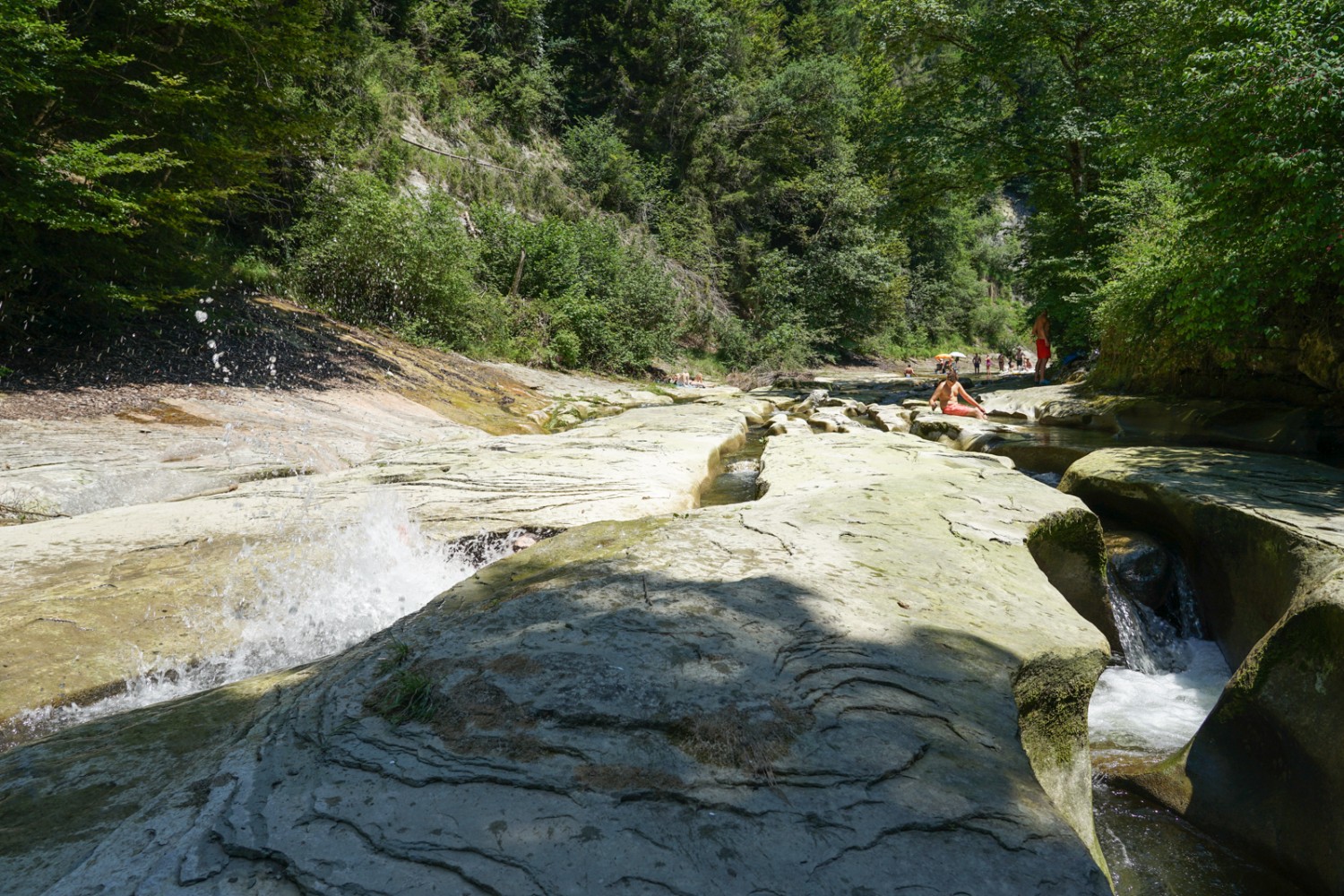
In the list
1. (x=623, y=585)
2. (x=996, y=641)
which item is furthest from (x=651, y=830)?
(x=996, y=641)

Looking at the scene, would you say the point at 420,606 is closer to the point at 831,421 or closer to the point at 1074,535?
the point at 1074,535

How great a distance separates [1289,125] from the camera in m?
4.45

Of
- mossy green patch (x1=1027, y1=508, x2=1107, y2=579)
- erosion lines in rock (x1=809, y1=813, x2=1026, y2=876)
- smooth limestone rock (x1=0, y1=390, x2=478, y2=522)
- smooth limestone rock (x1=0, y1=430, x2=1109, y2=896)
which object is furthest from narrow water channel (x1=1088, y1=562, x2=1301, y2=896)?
smooth limestone rock (x1=0, y1=390, x2=478, y2=522)

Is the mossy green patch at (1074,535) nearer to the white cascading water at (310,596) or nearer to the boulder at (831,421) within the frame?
the white cascading water at (310,596)

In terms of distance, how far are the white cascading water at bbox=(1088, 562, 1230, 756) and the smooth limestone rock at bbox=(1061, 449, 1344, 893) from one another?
0.46 feet

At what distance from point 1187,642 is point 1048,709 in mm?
2813

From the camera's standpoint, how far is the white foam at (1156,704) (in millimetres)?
3266

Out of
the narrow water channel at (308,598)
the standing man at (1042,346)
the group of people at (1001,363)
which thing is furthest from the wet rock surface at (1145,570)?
the group of people at (1001,363)

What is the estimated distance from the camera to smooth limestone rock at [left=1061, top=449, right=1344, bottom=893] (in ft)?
8.00

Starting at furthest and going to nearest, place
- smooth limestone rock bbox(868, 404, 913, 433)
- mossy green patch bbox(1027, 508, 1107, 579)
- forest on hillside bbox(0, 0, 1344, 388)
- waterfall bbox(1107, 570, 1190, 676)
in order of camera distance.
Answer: smooth limestone rock bbox(868, 404, 913, 433)
forest on hillside bbox(0, 0, 1344, 388)
waterfall bbox(1107, 570, 1190, 676)
mossy green patch bbox(1027, 508, 1107, 579)

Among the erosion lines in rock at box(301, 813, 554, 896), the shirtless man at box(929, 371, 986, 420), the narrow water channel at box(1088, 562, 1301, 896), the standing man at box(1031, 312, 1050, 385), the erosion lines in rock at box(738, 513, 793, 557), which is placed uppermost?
the standing man at box(1031, 312, 1050, 385)

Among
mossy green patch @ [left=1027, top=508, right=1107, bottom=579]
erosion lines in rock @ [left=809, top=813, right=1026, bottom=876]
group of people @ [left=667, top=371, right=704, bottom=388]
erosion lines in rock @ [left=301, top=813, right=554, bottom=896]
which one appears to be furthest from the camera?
group of people @ [left=667, top=371, right=704, bottom=388]

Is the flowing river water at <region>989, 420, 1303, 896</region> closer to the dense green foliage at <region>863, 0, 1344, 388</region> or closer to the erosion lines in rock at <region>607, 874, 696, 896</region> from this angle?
the erosion lines in rock at <region>607, 874, 696, 896</region>

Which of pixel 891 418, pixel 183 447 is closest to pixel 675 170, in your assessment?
pixel 891 418
